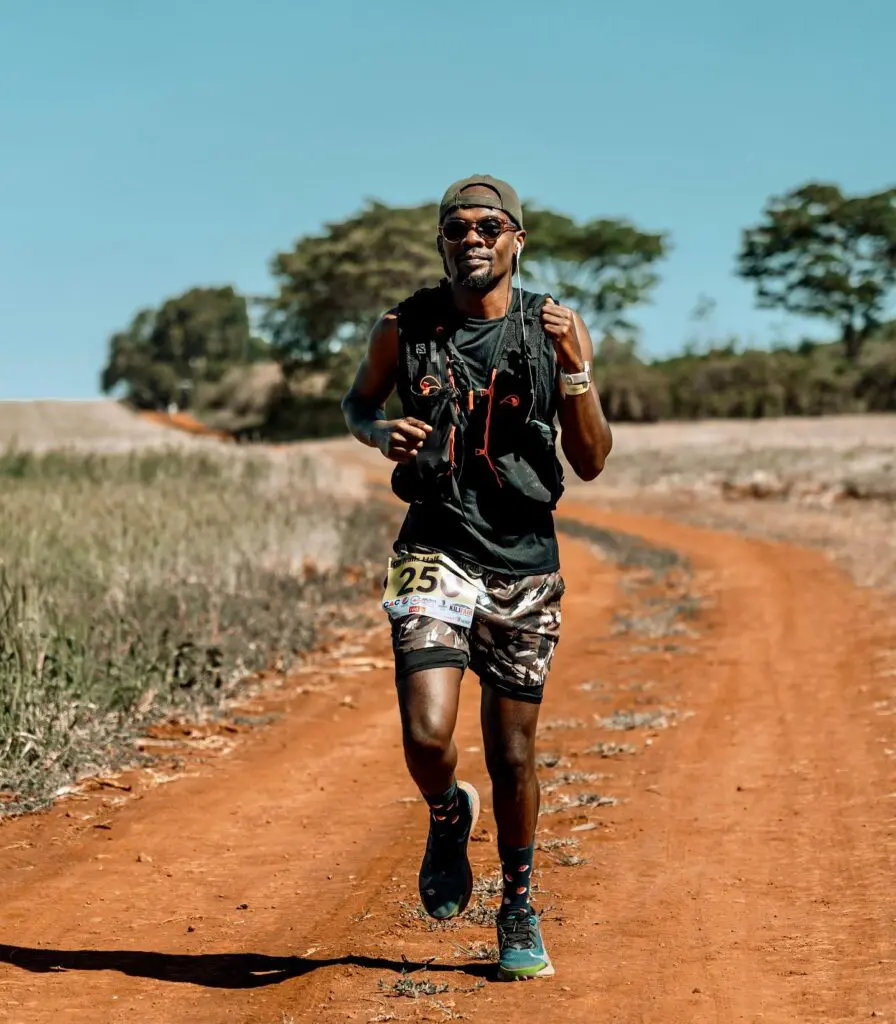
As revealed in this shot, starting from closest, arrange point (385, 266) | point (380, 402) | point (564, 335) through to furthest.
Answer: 1. point (564, 335)
2. point (380, 402)
3. point (385, 266)

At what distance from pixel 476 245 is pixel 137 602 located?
556 centimetres

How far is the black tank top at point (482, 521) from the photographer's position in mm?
4152

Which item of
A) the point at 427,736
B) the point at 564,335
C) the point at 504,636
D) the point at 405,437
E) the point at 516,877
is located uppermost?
the point at 564,335

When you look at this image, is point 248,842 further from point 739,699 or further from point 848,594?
point 848,594

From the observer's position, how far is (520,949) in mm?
4262

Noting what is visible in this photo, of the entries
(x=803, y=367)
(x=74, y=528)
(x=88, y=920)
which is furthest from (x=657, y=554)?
(x=803, y=367)

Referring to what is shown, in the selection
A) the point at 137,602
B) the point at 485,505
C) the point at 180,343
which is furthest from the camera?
the point at 180,343

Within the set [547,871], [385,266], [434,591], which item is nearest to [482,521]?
[434,591]

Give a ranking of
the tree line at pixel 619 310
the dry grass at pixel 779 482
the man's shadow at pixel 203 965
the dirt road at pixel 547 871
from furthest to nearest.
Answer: the tree line at pixel 619 310 → the dry grass at pixel 779 482 → the man's shadow at pixel 203 965 → the dirt road at pixel 547 871

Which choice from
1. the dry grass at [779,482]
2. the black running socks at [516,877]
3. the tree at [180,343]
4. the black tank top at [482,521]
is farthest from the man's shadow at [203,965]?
the tree at [180,343]

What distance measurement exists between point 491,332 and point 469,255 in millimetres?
228

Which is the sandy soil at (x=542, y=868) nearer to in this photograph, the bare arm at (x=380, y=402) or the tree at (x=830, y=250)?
the bare arm at (x=380, y=402)

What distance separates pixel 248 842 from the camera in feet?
20.4

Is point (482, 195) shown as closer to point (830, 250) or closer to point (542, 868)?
point (542, 868)
